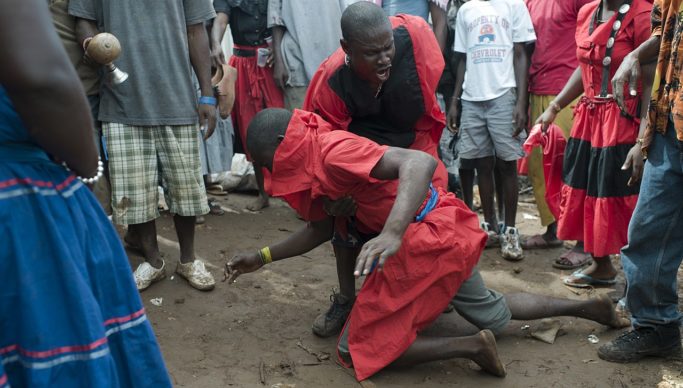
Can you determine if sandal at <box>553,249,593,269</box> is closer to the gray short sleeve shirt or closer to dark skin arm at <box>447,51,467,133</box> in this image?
dark skin arm at <box>447,51,467,133</box>

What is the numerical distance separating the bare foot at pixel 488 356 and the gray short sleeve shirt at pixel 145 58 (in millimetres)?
2023

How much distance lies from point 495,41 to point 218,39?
79.0 inches

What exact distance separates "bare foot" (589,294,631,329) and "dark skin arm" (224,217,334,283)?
1.36 meters

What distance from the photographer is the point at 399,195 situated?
259cm

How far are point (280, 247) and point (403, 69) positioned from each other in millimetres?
1060

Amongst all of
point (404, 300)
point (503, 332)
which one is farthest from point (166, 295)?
point (503, 332)

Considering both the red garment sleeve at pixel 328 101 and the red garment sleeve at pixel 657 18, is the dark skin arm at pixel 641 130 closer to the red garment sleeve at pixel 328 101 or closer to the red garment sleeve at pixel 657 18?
the red garment sleeve at pixel 657 18

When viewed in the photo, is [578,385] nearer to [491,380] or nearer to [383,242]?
[491,380]

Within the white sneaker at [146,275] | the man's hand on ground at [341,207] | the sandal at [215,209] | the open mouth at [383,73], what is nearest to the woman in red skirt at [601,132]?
the open mouth at [383,73]

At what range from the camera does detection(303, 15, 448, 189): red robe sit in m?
3.44

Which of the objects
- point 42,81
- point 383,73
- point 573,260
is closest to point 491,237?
point 573,260

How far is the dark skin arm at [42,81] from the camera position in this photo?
135 cm

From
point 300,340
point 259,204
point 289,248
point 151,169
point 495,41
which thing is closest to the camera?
point 289,248

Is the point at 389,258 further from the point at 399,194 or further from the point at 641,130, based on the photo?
the point at 641,130
